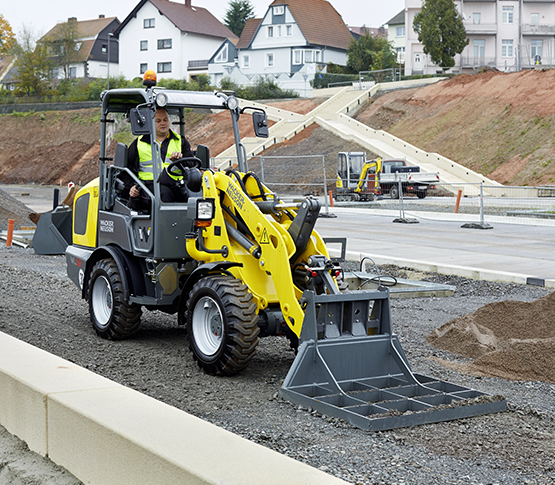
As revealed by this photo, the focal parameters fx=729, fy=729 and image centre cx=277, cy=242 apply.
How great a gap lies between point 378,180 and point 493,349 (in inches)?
1146

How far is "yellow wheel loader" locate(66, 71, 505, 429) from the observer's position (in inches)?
223

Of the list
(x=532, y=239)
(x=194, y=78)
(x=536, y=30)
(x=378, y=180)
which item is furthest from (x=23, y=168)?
(x=532, y=239)

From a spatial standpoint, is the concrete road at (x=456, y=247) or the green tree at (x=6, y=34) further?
the green tree at (x=6, y=34)

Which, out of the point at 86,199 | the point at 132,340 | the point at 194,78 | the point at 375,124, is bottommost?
the point at 132,340

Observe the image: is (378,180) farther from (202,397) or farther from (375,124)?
(202,397)

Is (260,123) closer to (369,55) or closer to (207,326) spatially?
(207,326)

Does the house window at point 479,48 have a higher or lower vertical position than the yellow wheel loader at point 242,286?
higher

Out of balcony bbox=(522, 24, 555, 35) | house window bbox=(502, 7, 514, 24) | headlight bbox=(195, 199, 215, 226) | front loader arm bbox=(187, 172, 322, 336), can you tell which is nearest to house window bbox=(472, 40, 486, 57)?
house window bbox=(502, 7, 514, 24)

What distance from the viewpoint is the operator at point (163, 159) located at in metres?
7.46

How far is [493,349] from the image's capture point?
752 cm

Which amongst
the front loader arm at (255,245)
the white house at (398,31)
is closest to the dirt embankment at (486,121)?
the white house at (398,31)

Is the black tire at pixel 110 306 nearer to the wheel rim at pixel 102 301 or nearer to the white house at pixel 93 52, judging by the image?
the wheel rim at pixel 102 301

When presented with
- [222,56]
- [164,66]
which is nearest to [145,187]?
[222,56]

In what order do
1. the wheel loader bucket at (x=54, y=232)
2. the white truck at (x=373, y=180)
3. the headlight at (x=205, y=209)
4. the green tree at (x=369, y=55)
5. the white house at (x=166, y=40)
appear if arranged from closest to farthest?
the headlight at (x=205, y=209) < the wheel loader bucket at (x=54, y=232) < the white truck at (x=373, y=180) < the green tree at (x=369, y=55) < the white house at (x=166, y=40)
